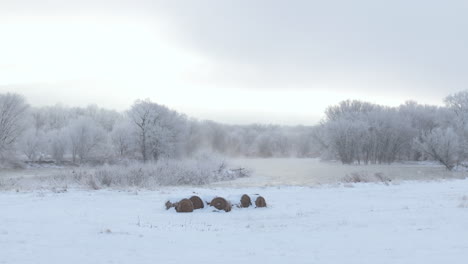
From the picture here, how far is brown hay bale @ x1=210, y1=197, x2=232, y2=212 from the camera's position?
18750 mm

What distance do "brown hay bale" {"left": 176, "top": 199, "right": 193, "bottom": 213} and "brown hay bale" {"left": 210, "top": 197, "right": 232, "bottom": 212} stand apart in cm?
109

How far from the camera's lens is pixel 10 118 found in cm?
7150

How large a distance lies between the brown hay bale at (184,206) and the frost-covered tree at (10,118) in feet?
200

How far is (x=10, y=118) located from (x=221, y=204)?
213 feet

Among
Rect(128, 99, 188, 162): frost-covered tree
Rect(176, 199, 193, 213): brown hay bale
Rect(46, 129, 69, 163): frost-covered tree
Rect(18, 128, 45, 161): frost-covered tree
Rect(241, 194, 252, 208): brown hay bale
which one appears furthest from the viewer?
Rect(46, 129, 69, 163): frost-covered tree

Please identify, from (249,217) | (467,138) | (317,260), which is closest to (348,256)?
(317,260)

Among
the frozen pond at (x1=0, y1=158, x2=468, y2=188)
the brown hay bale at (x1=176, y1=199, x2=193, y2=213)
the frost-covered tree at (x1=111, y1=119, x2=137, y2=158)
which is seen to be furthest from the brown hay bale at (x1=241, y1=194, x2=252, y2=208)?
the frost-covered tree at (x1=111, y1=119, x2=137, y2=158)

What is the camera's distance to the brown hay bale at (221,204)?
18.8 m

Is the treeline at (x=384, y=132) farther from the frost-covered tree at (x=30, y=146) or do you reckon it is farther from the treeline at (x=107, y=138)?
the frost-covered tree at (x=30, y=146)

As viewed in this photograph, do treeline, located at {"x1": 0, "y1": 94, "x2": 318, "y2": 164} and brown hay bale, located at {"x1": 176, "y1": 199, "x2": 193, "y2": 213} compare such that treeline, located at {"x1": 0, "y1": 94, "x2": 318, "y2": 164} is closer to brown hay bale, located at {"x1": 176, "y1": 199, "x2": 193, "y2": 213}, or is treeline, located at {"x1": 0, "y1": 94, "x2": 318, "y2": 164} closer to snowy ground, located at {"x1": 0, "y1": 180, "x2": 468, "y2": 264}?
snowy ground, located at {"x1": 0, "y1": 180, "x2": 468, "y2": 264}

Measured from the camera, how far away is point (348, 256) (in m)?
9.67

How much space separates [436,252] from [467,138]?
7252cm

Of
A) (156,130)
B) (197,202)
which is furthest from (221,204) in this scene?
(156,130)

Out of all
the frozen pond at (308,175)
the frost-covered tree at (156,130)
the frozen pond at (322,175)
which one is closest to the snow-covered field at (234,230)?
→ the frozen pond at (308,175)
